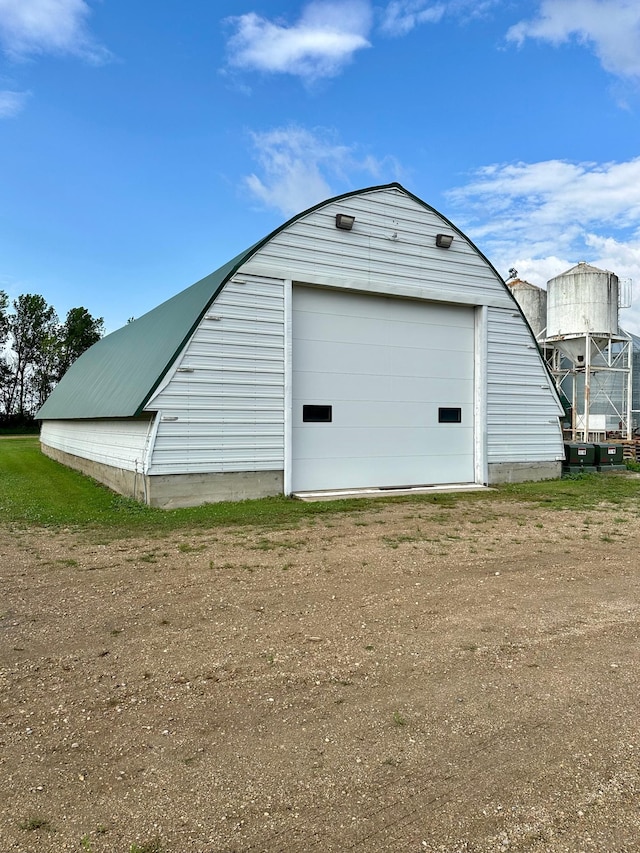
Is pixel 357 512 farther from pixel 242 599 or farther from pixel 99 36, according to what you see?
pixel 99 36

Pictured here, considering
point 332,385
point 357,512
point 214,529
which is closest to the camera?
point 214,529

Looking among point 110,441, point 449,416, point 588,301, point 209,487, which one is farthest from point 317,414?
point 588,301

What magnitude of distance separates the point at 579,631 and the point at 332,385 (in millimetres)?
8712

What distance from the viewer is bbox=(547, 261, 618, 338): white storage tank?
24.0 metres

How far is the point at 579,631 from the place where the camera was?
4633 mm

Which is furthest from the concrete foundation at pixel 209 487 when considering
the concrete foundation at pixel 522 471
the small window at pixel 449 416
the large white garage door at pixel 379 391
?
the concrete foundation at pixel 522 471

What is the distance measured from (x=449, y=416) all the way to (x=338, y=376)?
324cm

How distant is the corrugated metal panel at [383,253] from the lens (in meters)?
12.1

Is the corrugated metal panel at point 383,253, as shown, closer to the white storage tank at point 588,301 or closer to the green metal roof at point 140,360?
the green metal roof at point 140,360

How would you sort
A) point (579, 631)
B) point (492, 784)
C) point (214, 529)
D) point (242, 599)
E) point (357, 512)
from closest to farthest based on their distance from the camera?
point (492, 784)
point (579, 631)
point (242, 599)
point (214, 529)
point (357, 512)

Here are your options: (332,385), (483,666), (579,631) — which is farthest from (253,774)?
(332,385)

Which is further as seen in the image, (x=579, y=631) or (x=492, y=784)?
(x=579, y=631)

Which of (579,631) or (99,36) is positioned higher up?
(99,36)

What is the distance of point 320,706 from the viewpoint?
11.3ft
